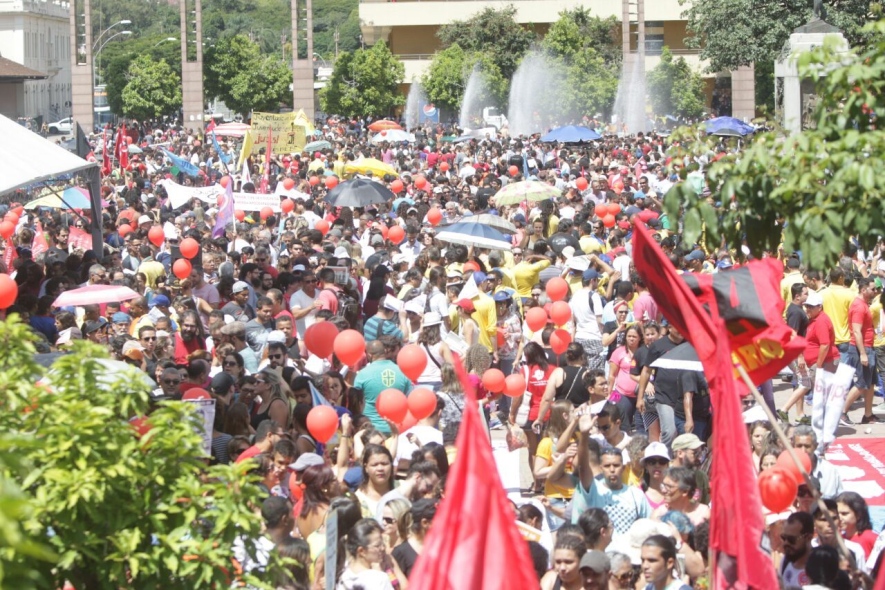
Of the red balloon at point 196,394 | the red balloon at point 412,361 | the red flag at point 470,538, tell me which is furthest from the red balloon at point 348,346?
the red flag at point 470,538

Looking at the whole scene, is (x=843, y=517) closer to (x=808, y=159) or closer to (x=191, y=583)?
(x=808, y=159)

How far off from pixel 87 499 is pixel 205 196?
664 inches

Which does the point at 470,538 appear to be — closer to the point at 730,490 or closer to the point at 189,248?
the point at 730,490

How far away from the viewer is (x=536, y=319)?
12258 millimetres

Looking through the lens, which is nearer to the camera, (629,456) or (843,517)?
(843,517)

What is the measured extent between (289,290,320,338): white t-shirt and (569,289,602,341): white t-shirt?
2.37 meters

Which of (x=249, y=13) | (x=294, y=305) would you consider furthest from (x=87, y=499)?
(x=249, y=13)

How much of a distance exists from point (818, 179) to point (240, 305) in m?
7.99

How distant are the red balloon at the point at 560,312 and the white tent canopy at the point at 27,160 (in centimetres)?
505

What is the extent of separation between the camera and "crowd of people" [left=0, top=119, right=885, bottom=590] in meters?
6.75

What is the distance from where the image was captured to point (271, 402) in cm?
942

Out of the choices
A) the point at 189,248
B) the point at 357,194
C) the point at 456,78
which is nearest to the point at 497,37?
the point at 456,78

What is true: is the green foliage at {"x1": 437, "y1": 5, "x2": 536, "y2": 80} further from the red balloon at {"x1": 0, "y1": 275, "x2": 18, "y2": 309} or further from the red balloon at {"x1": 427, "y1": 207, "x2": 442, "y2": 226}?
the red balloon at {"x1": 0, "y1": 275, "x2": 18, "y2": 309}

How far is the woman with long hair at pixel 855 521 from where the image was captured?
7.28 metres
